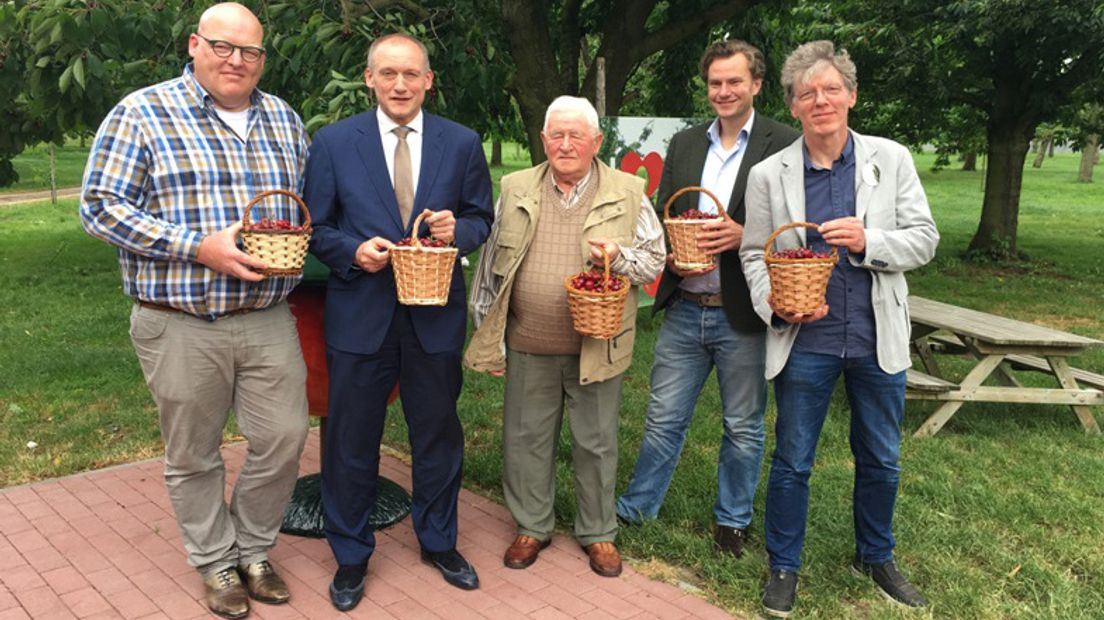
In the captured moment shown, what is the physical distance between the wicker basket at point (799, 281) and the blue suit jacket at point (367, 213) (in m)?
1.17

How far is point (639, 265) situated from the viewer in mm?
3709

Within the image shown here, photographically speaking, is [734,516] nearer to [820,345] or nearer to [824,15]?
[820,345]

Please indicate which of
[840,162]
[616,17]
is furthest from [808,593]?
[616,17]

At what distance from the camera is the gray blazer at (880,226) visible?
11.0 feet

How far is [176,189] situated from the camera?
131 inches

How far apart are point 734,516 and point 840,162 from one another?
168cm

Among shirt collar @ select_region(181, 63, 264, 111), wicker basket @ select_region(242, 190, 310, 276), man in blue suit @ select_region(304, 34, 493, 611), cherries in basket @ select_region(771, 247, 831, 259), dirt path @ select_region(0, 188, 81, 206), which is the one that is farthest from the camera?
dirt path @ select_region(0, 188, 81, 206)

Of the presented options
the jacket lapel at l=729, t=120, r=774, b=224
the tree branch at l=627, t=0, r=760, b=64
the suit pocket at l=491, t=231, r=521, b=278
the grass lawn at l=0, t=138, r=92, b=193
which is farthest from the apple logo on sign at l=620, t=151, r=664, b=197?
the grass lawn at l=0, t=138, r=92, b=193

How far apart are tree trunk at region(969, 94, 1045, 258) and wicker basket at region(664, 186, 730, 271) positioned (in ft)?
40.1

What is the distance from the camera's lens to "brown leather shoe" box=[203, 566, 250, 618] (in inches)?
140

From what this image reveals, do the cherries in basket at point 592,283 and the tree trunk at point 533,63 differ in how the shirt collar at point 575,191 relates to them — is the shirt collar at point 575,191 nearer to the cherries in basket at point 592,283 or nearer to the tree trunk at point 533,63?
the cherries in basket at point 592,283

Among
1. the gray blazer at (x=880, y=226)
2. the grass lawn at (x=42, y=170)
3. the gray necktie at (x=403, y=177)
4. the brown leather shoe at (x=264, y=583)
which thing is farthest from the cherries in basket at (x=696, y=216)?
the grass lawn at (x=42, y=170)

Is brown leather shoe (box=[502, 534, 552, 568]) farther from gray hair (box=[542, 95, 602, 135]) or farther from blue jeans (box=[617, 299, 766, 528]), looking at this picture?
gray hair (box=[542, 95, 602, 135])

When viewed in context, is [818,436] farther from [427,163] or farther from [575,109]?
[427,163]
